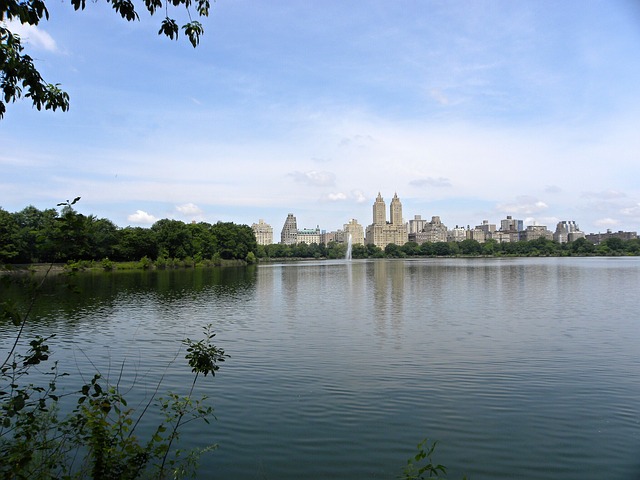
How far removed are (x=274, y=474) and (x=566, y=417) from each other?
670cm

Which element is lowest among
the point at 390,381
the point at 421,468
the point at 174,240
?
the point at 390,381

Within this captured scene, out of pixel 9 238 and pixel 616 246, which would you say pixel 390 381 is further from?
pixel 616 246

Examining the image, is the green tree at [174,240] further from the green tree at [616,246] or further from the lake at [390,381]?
the green tree at [616,246]

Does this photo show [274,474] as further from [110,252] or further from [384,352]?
→ [110,252]

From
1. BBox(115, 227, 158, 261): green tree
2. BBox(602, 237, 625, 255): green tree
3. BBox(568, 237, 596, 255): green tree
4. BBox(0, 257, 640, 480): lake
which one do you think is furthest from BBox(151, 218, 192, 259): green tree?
BBox(602, 237, 625, 255): green tree

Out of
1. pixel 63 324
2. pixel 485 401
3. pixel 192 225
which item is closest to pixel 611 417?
pixel 485 401

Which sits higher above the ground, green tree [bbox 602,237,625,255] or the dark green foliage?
green tree [bbox 602,237,625,255]

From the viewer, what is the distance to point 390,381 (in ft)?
44.0

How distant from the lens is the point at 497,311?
2767cm

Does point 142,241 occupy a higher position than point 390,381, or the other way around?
point 142,241

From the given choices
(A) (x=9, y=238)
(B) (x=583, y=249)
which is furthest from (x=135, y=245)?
(B) (x=583, y=249)

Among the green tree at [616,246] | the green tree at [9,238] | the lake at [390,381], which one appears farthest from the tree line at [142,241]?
the green tree at [616,246]

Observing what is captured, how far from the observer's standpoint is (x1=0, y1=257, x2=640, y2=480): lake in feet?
28.2

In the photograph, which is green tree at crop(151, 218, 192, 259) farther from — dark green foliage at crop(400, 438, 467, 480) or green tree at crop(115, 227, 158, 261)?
dark green foliage at crop(400, 438, 467, 480)
